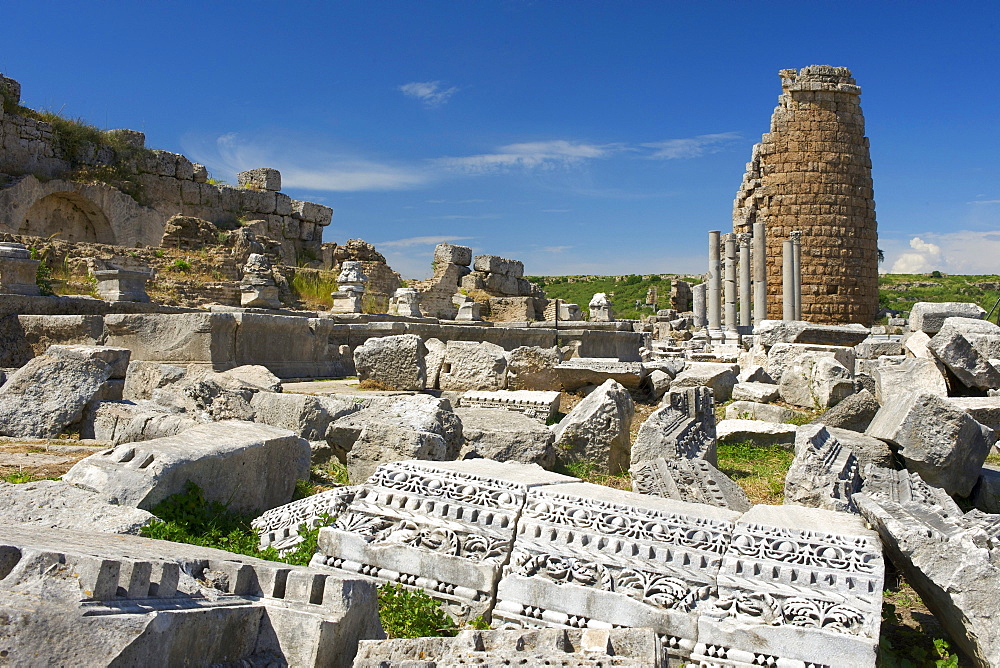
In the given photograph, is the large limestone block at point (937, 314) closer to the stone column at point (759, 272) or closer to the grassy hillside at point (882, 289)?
the stone column at point (759, 272)

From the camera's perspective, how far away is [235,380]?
19.0 ft

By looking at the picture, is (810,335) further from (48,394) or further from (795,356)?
(48,394)

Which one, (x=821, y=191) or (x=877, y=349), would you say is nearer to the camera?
(x=877, y=349)

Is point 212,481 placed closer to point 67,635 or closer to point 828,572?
point 67,635

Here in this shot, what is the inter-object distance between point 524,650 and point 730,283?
2264cm

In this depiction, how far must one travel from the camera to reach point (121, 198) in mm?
19578

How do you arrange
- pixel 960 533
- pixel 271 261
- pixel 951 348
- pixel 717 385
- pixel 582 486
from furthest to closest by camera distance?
pixel 271 261
pixel 717 385
pixel 951 348
pixel 582 486
pixel 960 533

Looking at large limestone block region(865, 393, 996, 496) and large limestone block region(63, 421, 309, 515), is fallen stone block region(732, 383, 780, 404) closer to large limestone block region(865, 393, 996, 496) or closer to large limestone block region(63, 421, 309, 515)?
large limestone block region(865, 393, 996, 496)

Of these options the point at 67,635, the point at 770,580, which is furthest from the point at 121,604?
the point at 770,580

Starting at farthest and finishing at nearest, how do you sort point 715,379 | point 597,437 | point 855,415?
point 715,379
point 855,415
point 597,437

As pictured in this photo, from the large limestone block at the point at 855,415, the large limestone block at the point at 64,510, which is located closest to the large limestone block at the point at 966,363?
the large limestone block at the point at 855,415

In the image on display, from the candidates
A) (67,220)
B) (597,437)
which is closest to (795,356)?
(597,437)

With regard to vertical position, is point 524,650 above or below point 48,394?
below

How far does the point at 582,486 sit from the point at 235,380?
3294 millimetres
